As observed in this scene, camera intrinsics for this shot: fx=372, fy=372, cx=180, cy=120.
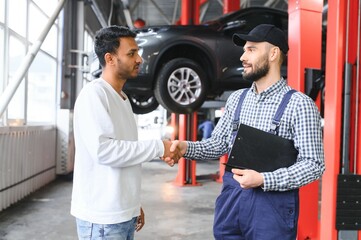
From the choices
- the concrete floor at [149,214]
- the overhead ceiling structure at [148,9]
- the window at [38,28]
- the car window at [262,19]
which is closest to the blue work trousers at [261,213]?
the concrete floor at [149,214]

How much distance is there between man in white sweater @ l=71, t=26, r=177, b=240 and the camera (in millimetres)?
1515

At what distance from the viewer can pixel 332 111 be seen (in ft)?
9.68

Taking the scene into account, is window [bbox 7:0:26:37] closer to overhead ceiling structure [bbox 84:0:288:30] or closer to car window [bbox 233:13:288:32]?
overhead ceiling structure [bbox 84:0:288:30]

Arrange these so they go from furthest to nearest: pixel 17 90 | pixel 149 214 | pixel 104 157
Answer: pixel 17 90 < pixel 149 214 < pixel 104 157

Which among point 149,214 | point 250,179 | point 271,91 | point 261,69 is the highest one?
point 261,69

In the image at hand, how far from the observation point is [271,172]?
1601mm

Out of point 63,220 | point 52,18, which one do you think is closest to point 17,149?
point 63,220

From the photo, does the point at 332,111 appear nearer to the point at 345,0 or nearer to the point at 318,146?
the point at 345,0

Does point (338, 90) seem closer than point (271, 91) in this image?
No

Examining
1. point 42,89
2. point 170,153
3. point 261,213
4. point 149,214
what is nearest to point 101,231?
point 170,153

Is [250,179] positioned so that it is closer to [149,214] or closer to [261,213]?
[261,213]

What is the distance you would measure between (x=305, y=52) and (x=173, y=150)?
2117 millimetres

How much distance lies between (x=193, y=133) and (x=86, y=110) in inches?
232

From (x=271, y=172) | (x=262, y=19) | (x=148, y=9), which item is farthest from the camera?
(x=148, y=9)
